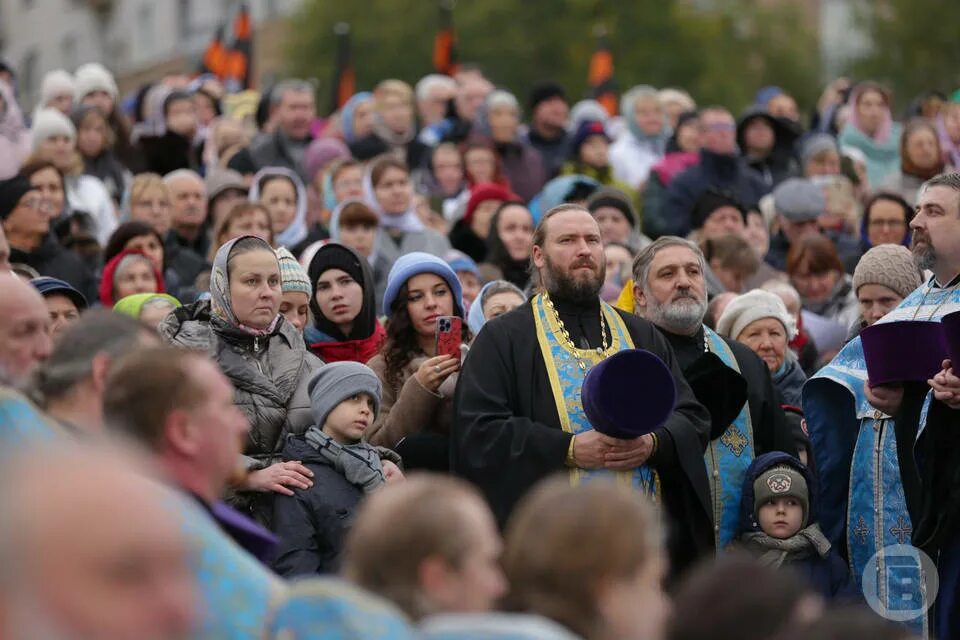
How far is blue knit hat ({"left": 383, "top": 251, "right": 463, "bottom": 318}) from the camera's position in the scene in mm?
Result: 8727

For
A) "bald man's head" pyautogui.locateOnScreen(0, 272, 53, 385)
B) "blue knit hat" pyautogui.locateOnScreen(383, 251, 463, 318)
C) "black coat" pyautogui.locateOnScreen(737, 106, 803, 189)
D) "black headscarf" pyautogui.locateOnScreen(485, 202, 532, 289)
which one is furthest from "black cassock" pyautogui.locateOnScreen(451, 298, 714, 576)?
"black coat" pyautogui.locateOnScreen(737, 106, 803, 189)

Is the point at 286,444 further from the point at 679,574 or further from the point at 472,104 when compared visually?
the point at 472,104

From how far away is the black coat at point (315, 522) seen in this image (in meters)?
7.26

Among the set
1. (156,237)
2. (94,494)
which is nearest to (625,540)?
(94,494)

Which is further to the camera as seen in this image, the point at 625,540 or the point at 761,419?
the point at 761,419

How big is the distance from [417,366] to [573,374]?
3.29ft

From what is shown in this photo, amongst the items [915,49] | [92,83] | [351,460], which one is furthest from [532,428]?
[915,49]

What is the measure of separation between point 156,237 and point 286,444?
331 cm

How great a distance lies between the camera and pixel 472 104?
16.7 metres

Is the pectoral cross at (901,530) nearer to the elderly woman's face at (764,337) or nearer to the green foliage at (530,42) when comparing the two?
the elderly woman's face at (764,337)

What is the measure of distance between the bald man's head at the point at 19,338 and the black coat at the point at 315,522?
7.35 ft

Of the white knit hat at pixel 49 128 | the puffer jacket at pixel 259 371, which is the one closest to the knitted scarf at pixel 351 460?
the puffer jacket at pixel 259 371

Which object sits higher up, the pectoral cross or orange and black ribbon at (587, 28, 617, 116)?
orange and black ribbon at (587, 28, 617, 116)

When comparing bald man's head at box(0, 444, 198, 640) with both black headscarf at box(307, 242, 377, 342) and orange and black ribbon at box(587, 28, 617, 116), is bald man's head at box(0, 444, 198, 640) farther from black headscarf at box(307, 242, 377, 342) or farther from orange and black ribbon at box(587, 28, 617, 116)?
orange and black ribbon at box(587, 28, 617, 116)
